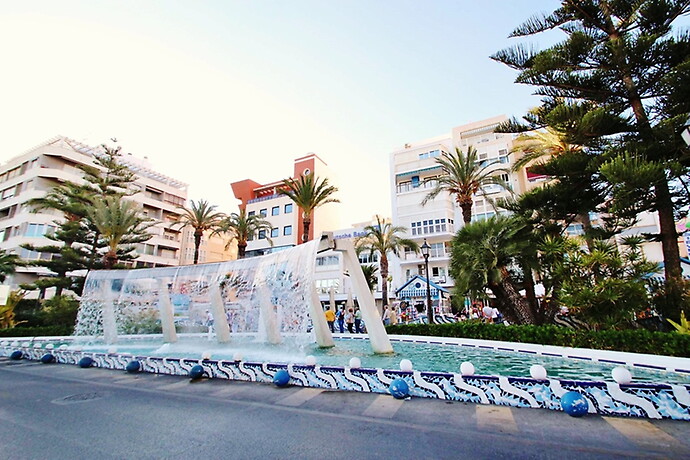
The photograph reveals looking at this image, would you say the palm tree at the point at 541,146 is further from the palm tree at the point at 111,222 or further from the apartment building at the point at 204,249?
the apartment building at the point at 204,249

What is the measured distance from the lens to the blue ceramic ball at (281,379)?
7.03 metres

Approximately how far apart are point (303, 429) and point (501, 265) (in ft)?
36.2

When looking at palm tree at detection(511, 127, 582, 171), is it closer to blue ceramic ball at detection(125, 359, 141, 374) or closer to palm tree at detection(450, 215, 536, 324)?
palm tree at detection(450, 215, 536, 324)

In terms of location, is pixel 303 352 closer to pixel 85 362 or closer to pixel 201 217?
pixel 85 362

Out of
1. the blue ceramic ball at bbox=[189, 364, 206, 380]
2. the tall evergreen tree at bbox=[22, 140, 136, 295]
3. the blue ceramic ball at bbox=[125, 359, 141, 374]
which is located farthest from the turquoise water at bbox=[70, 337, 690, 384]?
the tall evergreen tree at bbox=[22, 140, 136, 295]

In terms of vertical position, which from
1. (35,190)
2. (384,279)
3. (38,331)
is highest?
(35,190)

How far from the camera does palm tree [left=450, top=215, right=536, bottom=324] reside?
13.0 m

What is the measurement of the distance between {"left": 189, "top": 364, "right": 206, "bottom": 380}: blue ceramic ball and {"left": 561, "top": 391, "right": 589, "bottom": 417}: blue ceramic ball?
7401mm

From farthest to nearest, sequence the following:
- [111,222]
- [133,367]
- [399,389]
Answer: [111,222] < [133,367] < [399,389]

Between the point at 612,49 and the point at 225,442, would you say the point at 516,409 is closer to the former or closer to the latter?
the point at 225,442

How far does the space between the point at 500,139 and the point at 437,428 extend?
39.4 m

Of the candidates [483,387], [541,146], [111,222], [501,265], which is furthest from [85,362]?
[541,146]

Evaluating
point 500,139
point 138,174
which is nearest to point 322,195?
point 500,139

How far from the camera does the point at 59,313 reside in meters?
20.2
